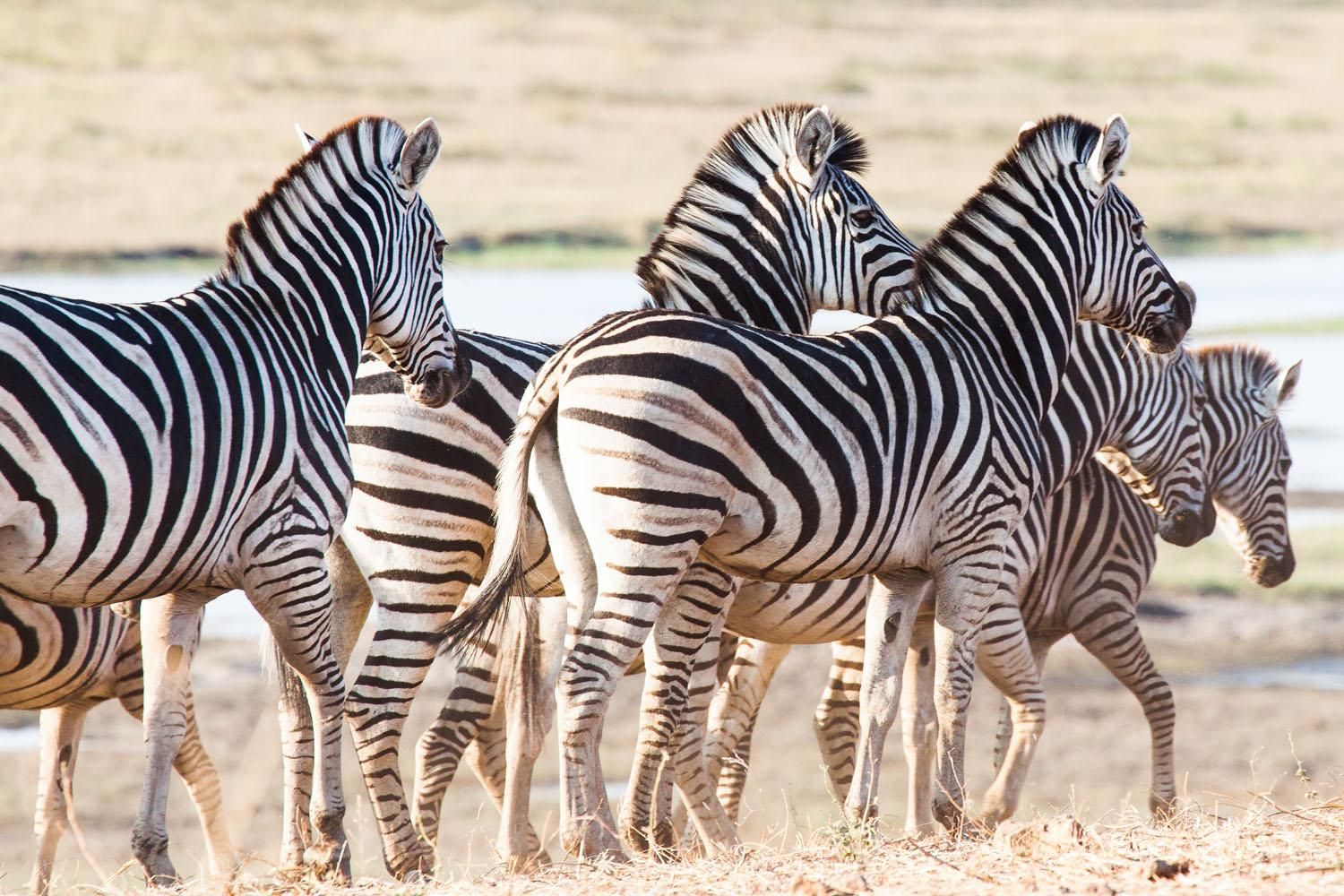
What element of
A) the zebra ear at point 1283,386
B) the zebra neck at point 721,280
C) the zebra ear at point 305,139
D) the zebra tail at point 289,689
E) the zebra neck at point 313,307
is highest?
the zebra ear at point 305,139

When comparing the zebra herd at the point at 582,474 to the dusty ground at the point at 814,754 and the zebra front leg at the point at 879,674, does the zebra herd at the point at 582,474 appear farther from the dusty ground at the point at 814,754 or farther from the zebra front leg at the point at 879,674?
the dusty ground at the point at 814,754

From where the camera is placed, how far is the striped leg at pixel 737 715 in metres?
7.74

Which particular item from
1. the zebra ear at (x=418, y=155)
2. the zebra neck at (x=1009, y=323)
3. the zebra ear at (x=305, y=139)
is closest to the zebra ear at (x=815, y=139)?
the zebra neck at (x=1009, y=323)

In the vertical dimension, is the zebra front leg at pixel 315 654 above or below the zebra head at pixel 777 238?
below

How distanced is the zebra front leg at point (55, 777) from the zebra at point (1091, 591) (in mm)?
2908

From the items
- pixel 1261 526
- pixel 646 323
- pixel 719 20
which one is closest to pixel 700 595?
pixel 646 323

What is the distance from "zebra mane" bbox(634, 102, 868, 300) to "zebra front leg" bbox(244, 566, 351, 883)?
1.92 metres

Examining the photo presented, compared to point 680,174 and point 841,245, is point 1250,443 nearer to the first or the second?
point 841,245

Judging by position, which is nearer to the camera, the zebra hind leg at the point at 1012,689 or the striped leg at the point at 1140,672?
the zebra hind leg at the point at 1012,689

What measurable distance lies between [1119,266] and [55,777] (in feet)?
16.2

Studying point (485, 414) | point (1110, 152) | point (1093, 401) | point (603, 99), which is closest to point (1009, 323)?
point (1110, 152)

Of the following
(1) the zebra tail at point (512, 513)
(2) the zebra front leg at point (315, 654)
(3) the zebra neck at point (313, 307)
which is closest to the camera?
(1) the zebra tail at point (512, 513)

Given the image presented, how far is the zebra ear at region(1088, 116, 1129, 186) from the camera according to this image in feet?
20.0

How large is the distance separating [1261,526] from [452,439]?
188 inches
